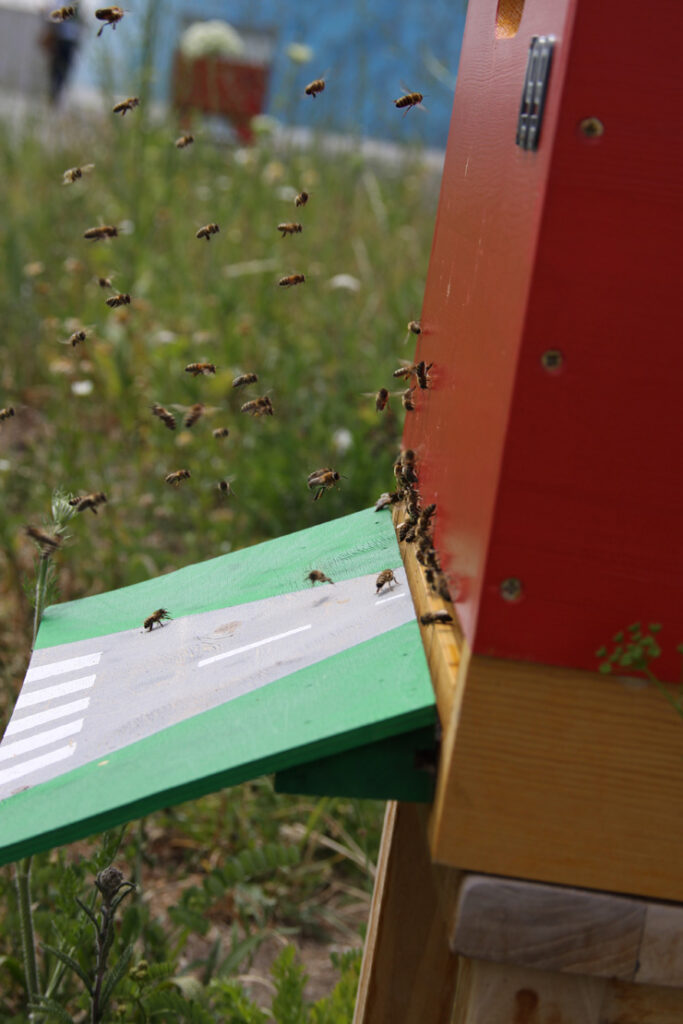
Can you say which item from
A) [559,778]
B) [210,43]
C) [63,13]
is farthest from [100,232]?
[210,43]

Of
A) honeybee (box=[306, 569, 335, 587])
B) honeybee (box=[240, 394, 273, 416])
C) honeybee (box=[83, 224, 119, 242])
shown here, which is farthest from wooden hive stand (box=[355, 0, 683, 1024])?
honeybee (box=[83, 224, 119, 242])

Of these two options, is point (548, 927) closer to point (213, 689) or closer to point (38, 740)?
point (213, 689)

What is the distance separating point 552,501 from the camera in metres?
1.31

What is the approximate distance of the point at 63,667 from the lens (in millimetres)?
1944

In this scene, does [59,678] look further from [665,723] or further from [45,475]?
[45,475]

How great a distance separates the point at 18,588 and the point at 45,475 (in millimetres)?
537

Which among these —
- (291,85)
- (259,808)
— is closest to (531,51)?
(259,808)

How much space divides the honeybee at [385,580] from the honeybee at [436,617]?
25 cm

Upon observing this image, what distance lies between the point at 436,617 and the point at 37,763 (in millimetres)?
664

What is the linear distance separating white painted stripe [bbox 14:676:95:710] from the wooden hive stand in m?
0.69

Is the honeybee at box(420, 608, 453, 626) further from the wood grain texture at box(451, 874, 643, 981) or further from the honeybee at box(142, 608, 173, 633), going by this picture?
the honeybee at box(142, 608, 173, 633)

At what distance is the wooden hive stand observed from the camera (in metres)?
1.25

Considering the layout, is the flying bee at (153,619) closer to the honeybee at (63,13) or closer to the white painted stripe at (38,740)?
the white painted stripe at (38,740)

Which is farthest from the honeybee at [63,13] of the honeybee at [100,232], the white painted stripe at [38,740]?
the white painted stripe at [38,740]
